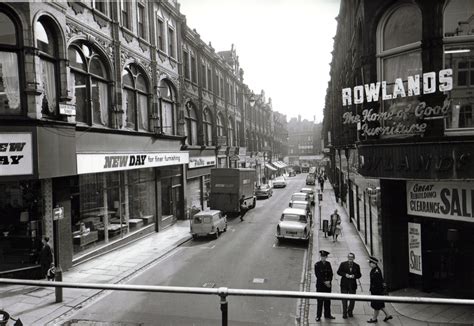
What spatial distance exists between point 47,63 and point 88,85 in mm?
2840

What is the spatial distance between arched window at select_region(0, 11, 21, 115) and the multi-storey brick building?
0.03 meters

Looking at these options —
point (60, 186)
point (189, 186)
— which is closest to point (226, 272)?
point (60, 186)

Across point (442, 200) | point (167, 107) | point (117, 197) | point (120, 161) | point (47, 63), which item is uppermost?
point (47, 63)

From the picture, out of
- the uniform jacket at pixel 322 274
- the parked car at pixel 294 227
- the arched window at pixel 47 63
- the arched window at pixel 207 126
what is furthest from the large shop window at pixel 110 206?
the arched window at pixel 207 126

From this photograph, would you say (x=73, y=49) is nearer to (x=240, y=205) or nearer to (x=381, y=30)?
(x=381, y=30)

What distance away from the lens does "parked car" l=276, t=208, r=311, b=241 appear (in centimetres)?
1943

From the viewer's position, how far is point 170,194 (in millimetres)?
26953

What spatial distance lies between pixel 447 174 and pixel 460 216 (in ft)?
4.20

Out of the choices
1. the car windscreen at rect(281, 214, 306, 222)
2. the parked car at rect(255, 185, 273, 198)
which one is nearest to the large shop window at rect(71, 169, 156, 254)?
the car windscreen at rect(281, 214, 306, 222)

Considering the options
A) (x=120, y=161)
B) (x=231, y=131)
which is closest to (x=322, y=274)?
(x=120, y=161)

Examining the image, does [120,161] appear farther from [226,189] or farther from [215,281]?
[226,189]

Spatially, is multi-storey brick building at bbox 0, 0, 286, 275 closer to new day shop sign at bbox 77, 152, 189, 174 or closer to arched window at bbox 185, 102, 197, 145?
new day shop sign at bbox 77, 152, 189, 174

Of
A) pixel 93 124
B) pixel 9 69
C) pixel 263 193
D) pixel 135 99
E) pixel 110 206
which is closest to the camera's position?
pixel 9 69

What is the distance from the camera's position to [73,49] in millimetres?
16719
